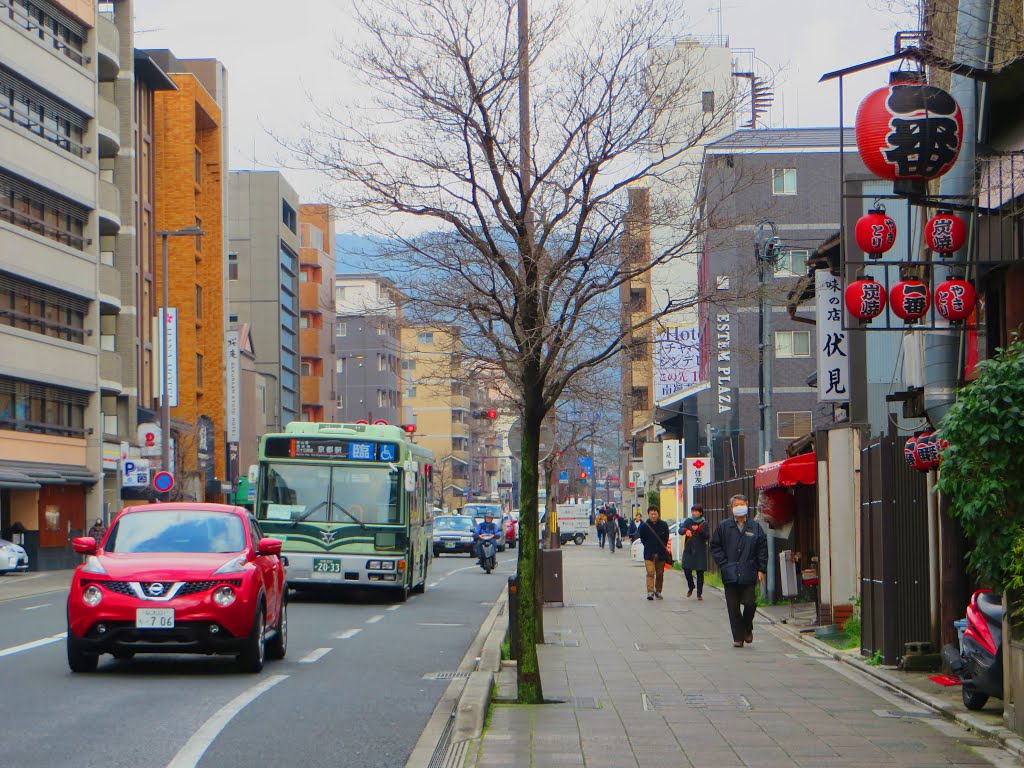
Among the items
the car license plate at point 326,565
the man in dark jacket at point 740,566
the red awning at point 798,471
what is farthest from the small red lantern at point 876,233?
the car license plate at point 326,565

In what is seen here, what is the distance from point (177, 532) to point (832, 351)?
11.4 m

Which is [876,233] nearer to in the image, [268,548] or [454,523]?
[268,548]

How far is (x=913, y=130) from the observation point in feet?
47.6

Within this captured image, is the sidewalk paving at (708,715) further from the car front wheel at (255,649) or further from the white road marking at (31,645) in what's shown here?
the white road marking at (31,645)

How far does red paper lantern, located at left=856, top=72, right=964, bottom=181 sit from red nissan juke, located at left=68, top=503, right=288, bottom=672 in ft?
23.4

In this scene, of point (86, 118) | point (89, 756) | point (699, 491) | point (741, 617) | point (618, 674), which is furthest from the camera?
point (86, 118)

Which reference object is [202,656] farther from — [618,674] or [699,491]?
[699,491]

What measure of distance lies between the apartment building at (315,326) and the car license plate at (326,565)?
284ft

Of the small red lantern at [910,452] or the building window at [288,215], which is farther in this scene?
the building window at [288,215]

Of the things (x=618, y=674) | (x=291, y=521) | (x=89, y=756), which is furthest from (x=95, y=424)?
(x=89, y=756)

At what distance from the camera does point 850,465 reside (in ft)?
66.0

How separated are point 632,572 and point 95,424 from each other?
22078 millimetres

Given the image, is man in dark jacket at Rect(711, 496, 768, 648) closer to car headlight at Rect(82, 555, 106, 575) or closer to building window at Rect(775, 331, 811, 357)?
car headlight at Rect(82, 555, 106, 575)

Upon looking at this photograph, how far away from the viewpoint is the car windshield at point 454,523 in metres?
58.7
